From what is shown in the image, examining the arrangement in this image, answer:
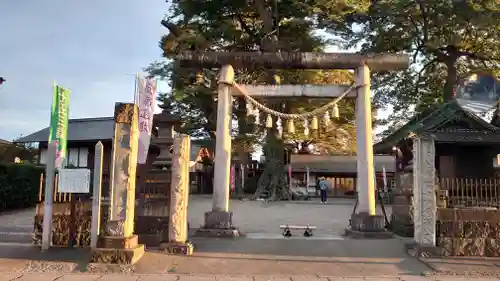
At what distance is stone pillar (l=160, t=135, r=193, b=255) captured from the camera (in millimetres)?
9297

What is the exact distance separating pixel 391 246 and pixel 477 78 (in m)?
11.0

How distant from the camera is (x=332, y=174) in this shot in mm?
44281

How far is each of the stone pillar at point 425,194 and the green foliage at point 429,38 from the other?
51.9 feet

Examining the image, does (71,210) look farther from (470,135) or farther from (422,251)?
(470,135)

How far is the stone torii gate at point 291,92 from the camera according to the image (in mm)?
12039

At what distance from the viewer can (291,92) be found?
41.9ft

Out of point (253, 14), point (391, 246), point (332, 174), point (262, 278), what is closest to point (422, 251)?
point (391, 246)

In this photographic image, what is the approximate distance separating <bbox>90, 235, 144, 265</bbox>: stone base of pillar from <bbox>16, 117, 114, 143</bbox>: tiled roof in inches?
905

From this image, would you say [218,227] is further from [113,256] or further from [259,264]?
[113,256]

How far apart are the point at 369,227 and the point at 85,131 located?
85.3 ft

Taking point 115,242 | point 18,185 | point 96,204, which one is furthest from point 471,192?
point 18,185

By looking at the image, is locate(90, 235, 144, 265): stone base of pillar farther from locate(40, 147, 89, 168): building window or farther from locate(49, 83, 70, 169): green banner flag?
locate(40, 147, 89, 168): building window

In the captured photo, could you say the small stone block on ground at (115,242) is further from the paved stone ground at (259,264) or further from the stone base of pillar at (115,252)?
the paved stone ground at (259,264)

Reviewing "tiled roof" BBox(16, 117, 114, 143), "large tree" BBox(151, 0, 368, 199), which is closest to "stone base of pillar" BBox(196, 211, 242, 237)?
"large tree" BBox(151, 0, 368, 199)
